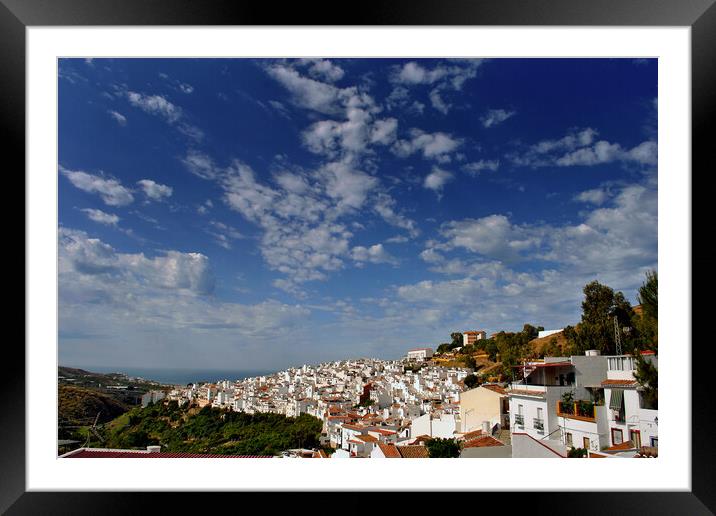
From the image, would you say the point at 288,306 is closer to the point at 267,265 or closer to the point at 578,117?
the point at 267,265

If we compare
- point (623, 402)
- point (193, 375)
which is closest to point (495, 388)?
point (623, 402)

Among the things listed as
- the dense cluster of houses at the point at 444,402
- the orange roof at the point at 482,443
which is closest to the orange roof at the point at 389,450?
the dense cluster of houses at the point at 444,402

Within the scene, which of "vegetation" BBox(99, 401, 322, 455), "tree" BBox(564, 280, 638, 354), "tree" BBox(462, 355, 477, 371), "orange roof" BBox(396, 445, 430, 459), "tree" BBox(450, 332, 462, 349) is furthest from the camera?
"tree" BBox(450, 332, 462, 349)

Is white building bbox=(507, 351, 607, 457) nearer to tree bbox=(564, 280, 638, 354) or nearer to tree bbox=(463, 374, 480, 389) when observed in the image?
tree bbox=(564, 280, 638, 354)

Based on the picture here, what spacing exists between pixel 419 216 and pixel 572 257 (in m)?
5.04

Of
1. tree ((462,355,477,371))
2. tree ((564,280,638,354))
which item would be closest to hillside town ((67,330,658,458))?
tree ((462,355,477,371))

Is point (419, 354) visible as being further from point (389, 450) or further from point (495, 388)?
point (389, 450)

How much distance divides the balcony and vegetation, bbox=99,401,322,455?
5.03 meters

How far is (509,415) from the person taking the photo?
9125mm

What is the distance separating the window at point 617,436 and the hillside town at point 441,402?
2 cm

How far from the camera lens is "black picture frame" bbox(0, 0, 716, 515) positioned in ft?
3.76

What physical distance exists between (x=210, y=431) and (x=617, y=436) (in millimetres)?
7697

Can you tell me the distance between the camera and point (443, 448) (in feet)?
23.2

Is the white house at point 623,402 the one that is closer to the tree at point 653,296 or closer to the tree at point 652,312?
the tree at point 652,312
